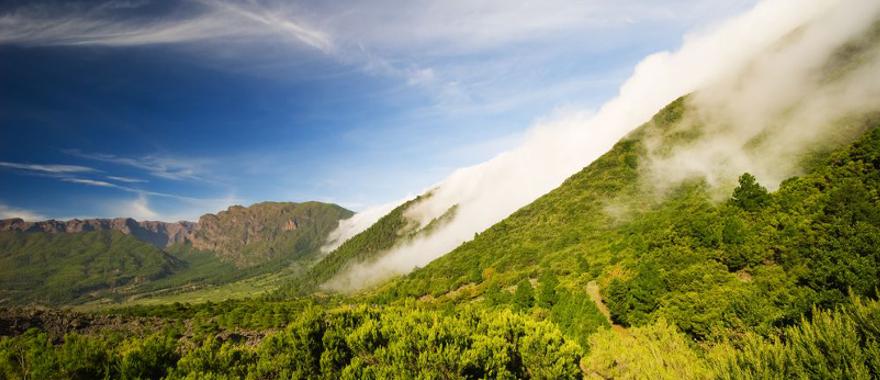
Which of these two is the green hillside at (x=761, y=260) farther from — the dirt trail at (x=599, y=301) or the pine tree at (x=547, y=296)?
the pine tree at (x=547, y=296)

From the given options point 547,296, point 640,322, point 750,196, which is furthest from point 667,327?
point 750,196

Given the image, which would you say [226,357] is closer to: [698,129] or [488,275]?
[488,275]

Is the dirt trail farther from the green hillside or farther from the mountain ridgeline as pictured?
the green hillside

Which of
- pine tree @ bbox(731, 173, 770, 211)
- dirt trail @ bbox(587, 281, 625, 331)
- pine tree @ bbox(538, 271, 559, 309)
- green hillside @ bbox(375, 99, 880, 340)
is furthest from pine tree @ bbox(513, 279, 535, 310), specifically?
pine tree @ bbox(731, 173, 770, 211)

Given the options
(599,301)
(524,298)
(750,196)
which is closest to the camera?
(524,298)

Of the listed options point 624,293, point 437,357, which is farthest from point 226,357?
point 624,293

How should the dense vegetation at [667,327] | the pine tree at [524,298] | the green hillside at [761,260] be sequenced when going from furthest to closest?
the pine tree at [524,298]
the green hillside at [761,260]
the dense vegetation at [667,327]

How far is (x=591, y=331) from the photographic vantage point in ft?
135

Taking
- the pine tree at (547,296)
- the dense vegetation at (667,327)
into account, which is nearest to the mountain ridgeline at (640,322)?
the dense vegetation at (667,327)

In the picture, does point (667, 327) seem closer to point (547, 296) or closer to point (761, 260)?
point (761, 260)

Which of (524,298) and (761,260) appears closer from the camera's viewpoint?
(761,260)

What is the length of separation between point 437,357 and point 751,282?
125ft

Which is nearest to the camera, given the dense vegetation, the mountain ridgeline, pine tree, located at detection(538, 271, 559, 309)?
the dense vegetation

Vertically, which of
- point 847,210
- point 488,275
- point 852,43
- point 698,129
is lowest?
point 488,275
